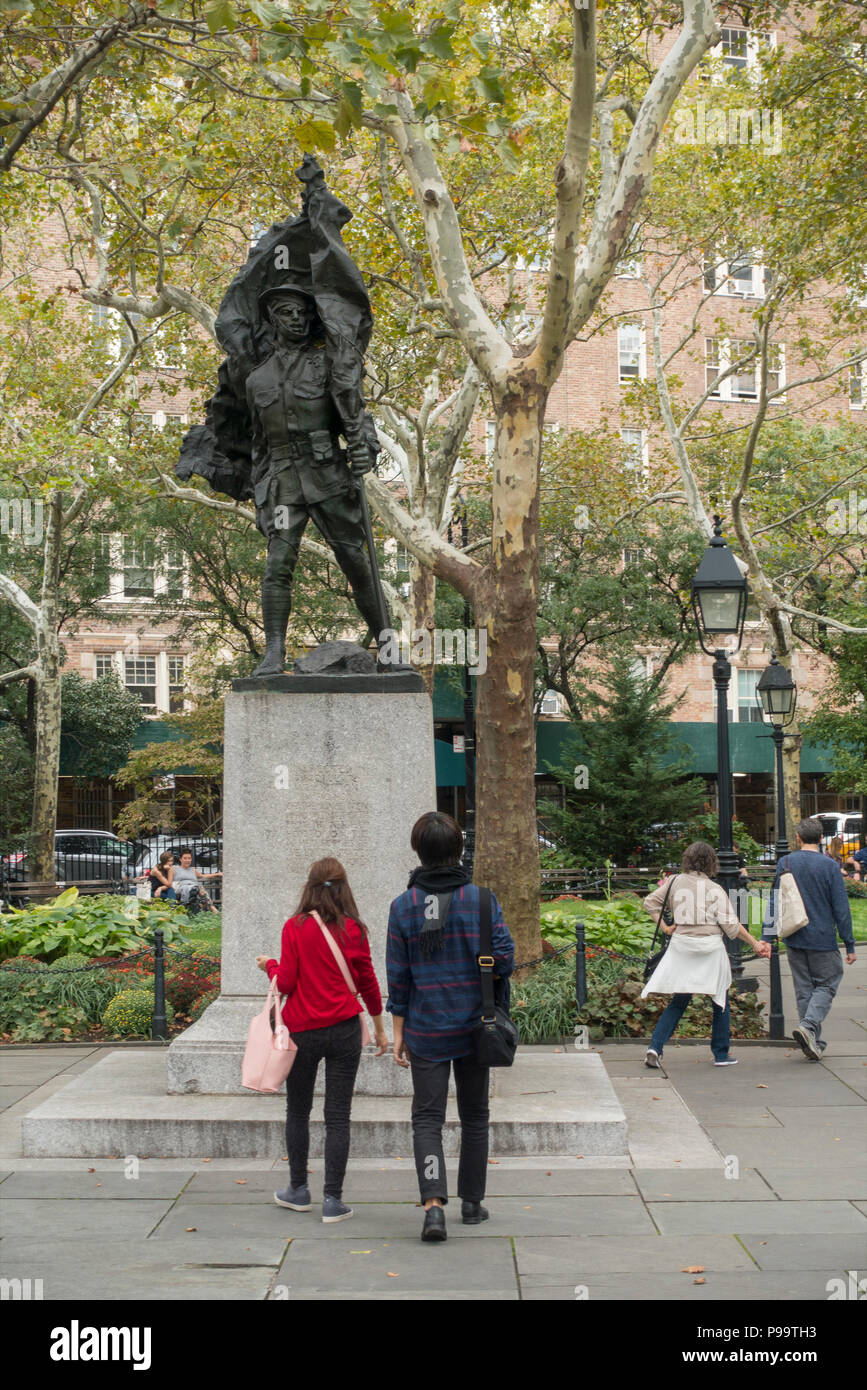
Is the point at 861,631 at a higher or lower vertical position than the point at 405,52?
lower

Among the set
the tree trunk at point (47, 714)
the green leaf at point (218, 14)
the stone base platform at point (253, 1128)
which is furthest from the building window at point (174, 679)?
the stone base platform at point (253, 1128)

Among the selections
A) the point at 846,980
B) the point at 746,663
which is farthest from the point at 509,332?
the point at 746,663

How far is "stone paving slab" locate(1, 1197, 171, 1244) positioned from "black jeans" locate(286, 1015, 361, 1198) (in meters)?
0.75

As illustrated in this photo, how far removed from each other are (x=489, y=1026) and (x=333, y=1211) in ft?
4.11

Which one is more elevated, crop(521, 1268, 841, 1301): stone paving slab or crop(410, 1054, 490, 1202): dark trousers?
crop(410, 1054, 490, 1202): dark trousers

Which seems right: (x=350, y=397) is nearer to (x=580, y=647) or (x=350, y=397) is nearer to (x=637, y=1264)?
(x=637, y=1264)

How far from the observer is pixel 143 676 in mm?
41156

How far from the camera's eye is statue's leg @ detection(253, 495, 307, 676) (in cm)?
851

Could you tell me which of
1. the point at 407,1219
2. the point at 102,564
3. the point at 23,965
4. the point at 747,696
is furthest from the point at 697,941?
the point at 747,696

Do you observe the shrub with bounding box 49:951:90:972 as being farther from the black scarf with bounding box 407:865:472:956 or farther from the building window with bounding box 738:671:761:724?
the building window with bounding box 738:671:761:724

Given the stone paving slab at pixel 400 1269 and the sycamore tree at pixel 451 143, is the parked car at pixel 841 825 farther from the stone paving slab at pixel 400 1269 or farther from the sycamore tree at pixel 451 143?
the stone paving slab at pixel 400 1269

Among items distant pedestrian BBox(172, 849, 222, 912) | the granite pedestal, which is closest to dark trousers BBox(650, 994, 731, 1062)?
the granite pedestal

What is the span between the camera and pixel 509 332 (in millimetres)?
22891

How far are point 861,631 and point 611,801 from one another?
607 centimetres
